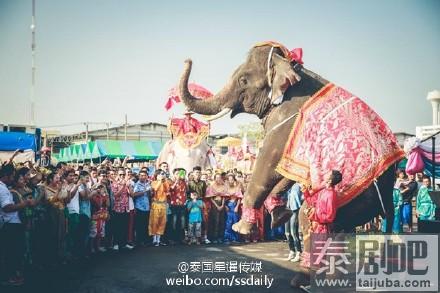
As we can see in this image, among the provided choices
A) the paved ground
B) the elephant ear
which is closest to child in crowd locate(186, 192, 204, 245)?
the paved ground

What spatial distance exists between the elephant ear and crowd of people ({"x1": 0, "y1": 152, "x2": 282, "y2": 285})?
4259 mm

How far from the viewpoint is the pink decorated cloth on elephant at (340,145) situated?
14.8 feet

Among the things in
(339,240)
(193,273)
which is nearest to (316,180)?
(339,240)

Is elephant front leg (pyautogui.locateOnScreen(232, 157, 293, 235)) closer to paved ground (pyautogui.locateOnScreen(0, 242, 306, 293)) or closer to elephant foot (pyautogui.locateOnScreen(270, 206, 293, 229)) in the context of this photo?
elephant foot (pyautogui.locateOnScreen(270, 206, 293, 229))

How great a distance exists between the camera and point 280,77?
5012 millimetres


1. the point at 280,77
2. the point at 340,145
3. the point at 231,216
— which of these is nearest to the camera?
the point at 340,145

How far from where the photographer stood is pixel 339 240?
492 centimetres

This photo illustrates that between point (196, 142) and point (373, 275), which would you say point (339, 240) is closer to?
point (373, 275)

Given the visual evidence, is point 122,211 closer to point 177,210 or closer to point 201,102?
point 177,210

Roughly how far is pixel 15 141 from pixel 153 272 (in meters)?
8.90

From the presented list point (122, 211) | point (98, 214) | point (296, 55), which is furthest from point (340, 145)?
point (122, 211)

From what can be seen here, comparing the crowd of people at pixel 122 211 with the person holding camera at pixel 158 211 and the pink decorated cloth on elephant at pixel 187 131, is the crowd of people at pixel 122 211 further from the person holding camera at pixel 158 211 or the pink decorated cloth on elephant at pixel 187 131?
the pink decorated cloth on elephant at pixel 187 131

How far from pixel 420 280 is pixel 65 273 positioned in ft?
18.2

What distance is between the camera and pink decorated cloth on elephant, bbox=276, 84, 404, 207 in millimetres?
4504
